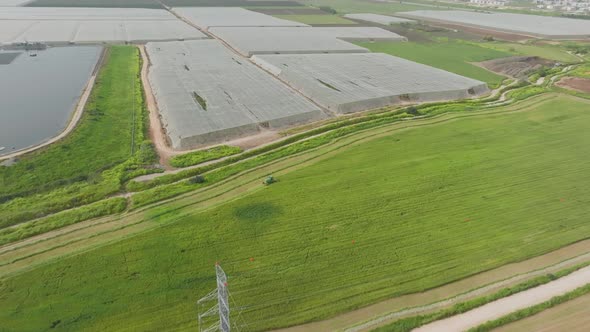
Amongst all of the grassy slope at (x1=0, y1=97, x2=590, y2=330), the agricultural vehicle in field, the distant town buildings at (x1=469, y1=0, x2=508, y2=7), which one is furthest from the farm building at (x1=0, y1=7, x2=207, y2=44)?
the distant town buildings at (x1=469, y1=0, x2=508, y2=7)

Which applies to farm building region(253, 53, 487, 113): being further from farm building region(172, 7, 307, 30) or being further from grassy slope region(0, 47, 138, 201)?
farm building region(172, 7, 307, 30)

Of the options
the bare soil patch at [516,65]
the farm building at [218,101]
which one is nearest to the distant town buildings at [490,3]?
the bare soil patch at [516,65]

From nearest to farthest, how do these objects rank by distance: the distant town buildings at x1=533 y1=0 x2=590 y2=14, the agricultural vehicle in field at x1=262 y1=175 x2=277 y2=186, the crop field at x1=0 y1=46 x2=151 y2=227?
1. the crop field at x1=0 y1=46 x2=151 y2=227
2. the agricultural vehicle in field at x1=262 y1=175 x2=277 y2=186
3. the distant town buildings at x1=533 y1=0 x2=590 y2=14

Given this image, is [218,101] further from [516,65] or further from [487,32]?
[487,32]

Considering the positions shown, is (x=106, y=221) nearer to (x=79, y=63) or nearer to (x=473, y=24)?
(x=79, y=63)

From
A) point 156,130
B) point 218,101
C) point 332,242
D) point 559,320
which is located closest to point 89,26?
point 218,101
